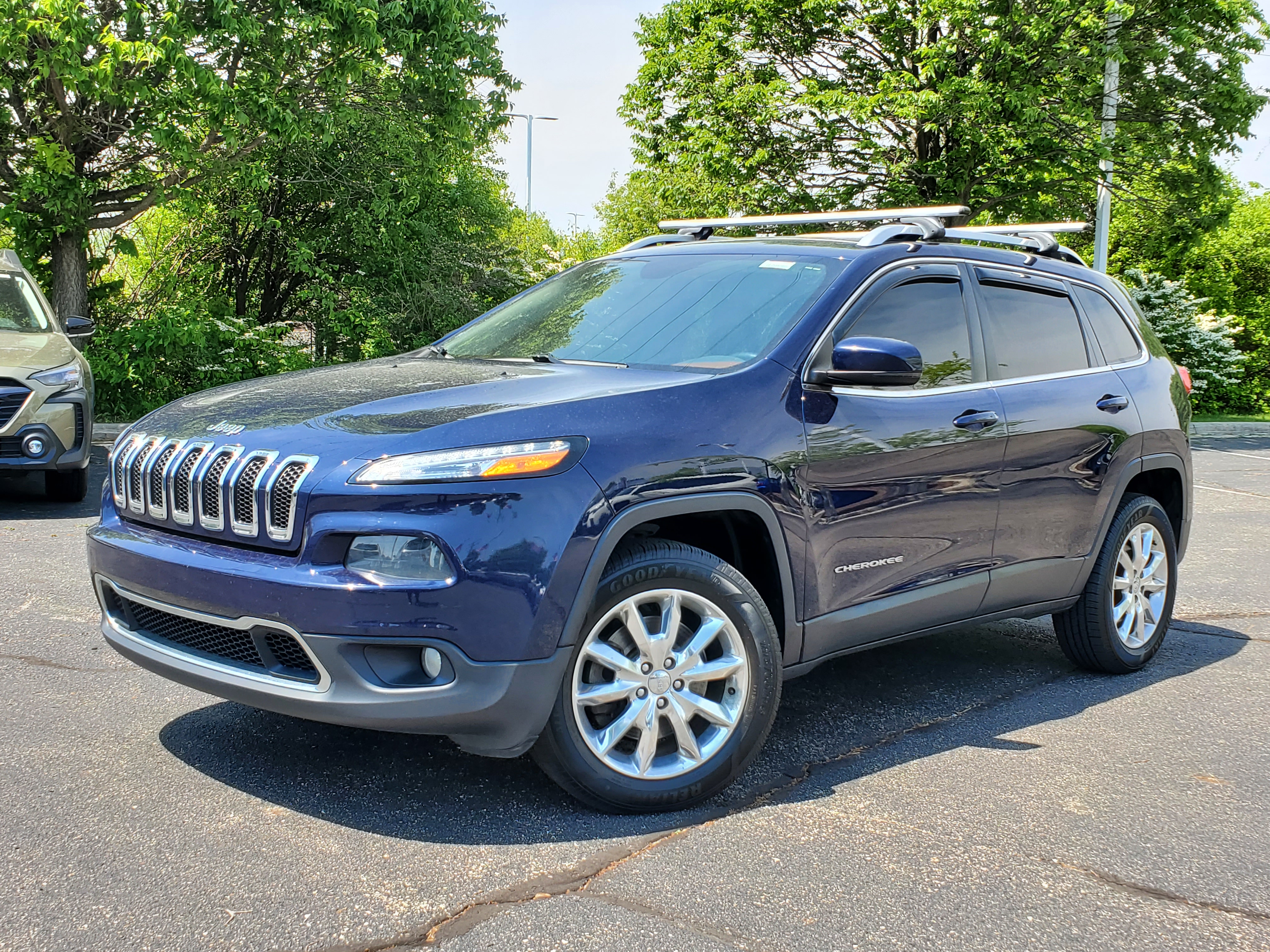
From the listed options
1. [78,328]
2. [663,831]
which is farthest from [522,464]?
[78,328]

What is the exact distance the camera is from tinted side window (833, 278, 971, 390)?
172 inches

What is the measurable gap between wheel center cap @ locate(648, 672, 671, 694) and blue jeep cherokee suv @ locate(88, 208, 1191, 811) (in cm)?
1

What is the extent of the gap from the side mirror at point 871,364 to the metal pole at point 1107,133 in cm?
1631

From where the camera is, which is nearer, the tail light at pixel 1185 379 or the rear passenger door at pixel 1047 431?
the rear passenger door at pixel 1047 431

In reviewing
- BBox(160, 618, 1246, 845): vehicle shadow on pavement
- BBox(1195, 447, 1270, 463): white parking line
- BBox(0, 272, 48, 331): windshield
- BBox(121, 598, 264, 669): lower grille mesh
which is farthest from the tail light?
BBox(1195, 447, 1270, 463): white parking line

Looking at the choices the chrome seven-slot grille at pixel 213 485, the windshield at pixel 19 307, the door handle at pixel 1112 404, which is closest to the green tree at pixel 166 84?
the windshield at pixel 19 307

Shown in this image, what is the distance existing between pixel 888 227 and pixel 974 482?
0.99 meters

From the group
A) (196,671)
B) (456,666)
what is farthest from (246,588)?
(456,666)

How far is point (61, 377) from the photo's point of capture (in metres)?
8.80

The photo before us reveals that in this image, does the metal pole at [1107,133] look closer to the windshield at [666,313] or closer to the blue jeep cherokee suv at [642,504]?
the blue jeep cherokee suv at [642,504]

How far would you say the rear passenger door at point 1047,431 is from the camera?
4664 mm

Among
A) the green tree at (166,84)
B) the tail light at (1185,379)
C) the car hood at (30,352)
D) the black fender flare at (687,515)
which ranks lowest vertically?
the black fender flare at (687,515)

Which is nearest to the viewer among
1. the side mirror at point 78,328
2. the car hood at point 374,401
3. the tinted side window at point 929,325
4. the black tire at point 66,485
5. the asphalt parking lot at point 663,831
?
the asphalt parking lot at point 663,831

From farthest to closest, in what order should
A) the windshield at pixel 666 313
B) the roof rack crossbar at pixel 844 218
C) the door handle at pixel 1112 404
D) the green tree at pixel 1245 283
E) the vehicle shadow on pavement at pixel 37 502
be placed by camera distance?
1. the green tree at pixel 1245 283
2. the vehicle shadow on pavement at pixel 37 502
3. the door handle at pixel 1112 404
4. the roof rack crossbar at pixel 844 218
5. the windshield at pixel 666 313
